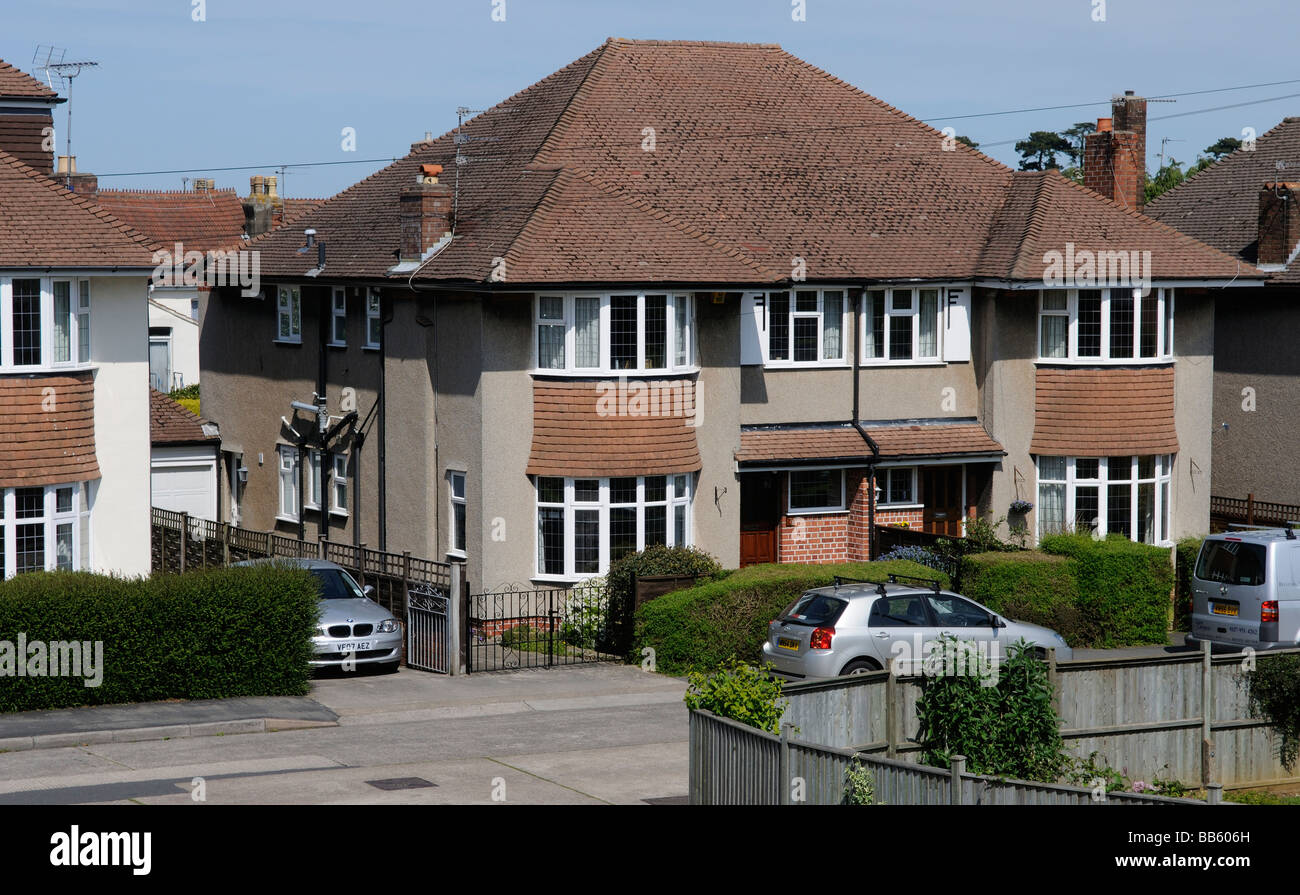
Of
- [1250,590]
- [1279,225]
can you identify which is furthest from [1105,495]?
[1279,225]

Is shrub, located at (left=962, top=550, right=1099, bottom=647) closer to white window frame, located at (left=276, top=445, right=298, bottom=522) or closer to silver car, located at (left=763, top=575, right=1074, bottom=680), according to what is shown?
silver car, located at (left=763, top=575, right=1074, bottom=680)

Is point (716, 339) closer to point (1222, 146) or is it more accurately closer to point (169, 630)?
point (169, 630)

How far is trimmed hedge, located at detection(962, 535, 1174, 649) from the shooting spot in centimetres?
2491

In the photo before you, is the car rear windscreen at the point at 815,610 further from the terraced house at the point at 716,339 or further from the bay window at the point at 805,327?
the bay window at the point at 805,327

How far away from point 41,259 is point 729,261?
10369mm

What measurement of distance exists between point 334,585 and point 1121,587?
39.6 feet

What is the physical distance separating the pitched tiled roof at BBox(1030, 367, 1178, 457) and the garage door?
693 inches

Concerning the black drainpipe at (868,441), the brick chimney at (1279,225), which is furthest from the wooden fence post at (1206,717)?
the brick chimney at (1279,225)

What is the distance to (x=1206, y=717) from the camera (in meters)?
17.6

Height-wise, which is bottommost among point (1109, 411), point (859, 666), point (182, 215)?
point (859, 666)

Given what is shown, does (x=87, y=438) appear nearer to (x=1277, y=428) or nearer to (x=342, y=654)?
(x=342, y=654)

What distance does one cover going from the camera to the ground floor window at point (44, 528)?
2272cm

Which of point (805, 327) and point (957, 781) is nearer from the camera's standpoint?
point (957, 781)

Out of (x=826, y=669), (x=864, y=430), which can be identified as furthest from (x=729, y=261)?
(x=826, y=669)
